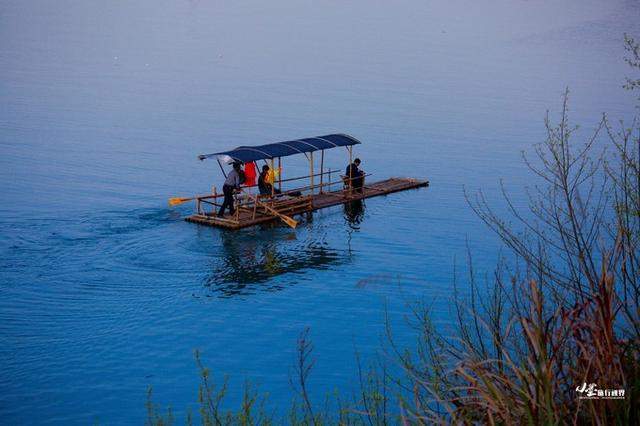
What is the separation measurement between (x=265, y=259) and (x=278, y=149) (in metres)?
6.94

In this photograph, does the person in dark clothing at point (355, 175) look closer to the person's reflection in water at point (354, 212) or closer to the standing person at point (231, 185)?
the person's reflection in water at point (354, 212)

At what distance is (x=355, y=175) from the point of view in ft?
124

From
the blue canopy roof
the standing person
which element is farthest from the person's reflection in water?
the standing person

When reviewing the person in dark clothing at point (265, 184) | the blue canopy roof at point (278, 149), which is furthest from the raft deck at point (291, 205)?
the blue canopy roof at point (278, 149)

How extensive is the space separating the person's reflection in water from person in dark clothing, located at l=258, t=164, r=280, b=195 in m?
3.88

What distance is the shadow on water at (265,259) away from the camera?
27.0 metres

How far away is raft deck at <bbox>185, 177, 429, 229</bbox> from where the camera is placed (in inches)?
1244

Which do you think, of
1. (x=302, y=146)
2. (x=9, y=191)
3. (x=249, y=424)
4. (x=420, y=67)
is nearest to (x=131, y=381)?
(x=249, y=424)

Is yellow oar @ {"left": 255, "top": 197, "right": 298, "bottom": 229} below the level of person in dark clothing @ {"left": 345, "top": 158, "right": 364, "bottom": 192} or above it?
below

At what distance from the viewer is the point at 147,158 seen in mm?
48594

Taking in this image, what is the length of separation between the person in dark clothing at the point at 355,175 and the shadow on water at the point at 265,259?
4.79 meters

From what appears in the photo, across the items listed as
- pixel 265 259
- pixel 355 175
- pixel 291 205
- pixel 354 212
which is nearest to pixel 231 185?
pixel 291 205

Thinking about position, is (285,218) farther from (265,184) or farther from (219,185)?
(219,185)

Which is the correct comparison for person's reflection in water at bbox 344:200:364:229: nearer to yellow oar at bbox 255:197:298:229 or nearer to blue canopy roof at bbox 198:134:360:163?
blue canopy roof at bbox 198:134:360:163
